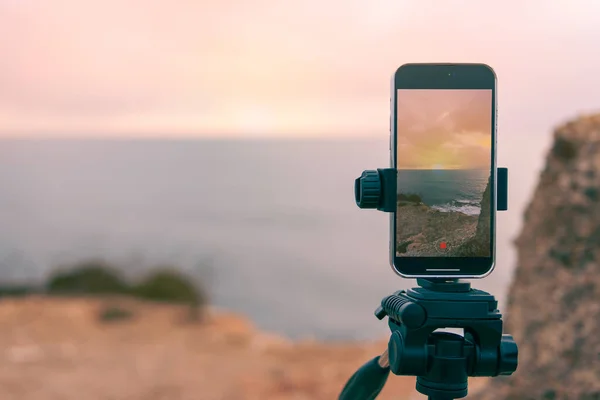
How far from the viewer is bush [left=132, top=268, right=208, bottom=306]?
32.6 ft

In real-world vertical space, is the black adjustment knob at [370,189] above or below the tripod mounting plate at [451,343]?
above

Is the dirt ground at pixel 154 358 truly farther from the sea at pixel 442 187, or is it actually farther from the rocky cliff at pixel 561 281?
the sea at pixel 442 187

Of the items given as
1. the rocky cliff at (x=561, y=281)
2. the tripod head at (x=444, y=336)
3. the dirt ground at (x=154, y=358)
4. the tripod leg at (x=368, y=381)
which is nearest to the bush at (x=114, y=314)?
the dirt ground at (x=154, y=358)

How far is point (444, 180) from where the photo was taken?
1.45m

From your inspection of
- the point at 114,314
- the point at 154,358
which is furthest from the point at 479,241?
the point at 114,314

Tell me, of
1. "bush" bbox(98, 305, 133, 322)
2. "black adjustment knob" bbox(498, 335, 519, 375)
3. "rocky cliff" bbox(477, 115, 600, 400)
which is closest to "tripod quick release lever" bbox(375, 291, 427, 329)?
"black adjustment knob" bbox(498, 335, 519, 375)

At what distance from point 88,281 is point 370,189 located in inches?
398

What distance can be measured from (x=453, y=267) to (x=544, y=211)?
7.60 feet

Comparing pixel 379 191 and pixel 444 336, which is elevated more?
pixel 379 191

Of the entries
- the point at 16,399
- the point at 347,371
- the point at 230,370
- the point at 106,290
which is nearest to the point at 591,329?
the point at 347,371

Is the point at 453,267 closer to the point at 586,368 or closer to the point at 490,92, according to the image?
the point at 490,92

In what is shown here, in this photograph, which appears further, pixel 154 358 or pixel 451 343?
pixel 154 358

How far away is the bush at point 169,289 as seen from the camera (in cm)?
995

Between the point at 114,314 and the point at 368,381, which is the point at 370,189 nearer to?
the point at 368,381
